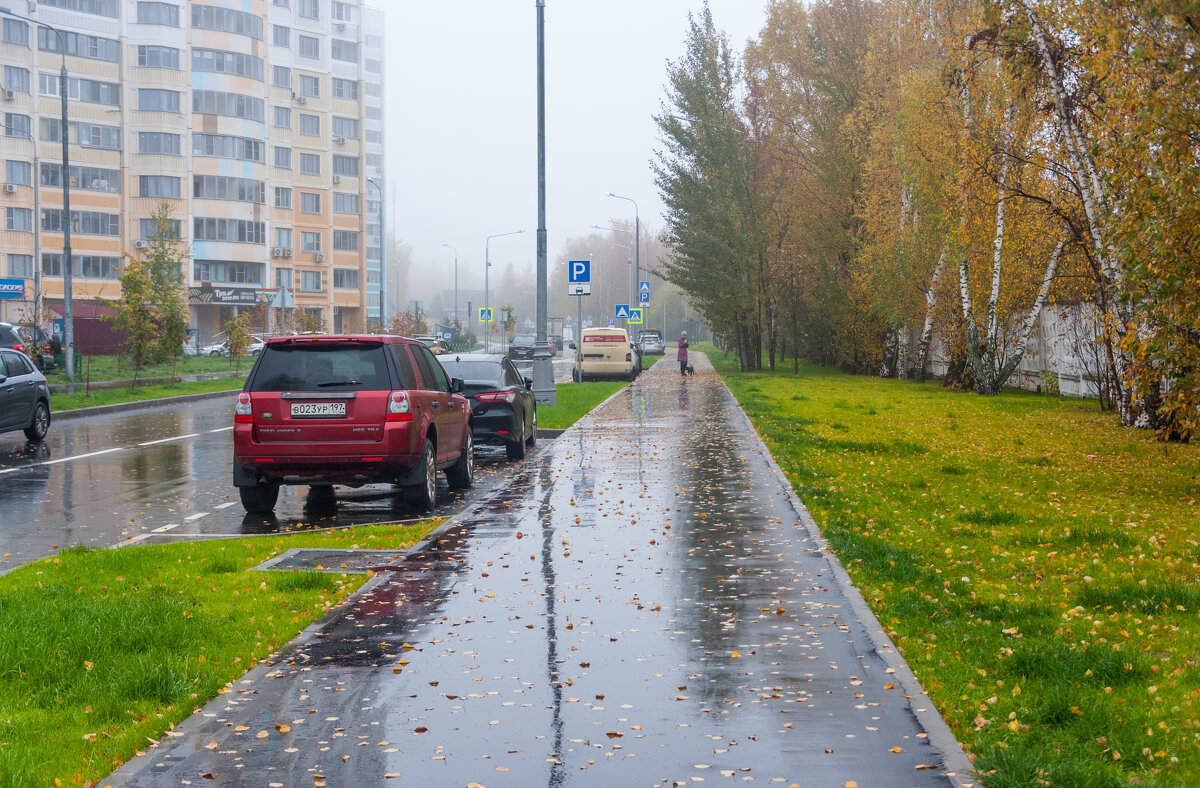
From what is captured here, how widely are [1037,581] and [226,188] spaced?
7810 cm

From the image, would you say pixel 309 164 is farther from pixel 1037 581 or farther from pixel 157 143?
pixel 1037 581

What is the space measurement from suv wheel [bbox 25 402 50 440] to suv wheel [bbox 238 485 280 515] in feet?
30.1

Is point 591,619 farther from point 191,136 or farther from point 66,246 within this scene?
point 191,136

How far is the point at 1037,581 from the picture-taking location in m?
8.28

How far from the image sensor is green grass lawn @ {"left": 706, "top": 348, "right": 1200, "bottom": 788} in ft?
16.4

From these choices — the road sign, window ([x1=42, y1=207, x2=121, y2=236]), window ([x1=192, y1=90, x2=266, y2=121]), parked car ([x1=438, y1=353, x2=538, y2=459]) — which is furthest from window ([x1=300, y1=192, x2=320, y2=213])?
parked car ([x1=438, y1=353, x2=538, y2=459])

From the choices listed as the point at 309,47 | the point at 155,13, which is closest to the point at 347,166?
the point at 309,47

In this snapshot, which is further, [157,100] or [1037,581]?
[157,100]

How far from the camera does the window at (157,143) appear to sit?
77312 millimetres

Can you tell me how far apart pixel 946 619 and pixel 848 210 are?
37.4 metres

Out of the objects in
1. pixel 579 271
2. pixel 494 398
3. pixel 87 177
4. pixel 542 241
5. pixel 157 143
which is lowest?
pixel 494 398

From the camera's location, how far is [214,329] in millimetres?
81000

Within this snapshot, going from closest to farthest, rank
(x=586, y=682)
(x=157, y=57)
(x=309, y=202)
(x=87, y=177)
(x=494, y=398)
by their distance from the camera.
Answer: (x=586, y=682)
(x=494, y=398)
(x=87, y=177)
(x=157, y=57)
(x=309, y=202)

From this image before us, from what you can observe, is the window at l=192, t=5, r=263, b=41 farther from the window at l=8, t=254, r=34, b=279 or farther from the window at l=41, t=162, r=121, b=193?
the window at l=8, t=254, r=34, b=279
